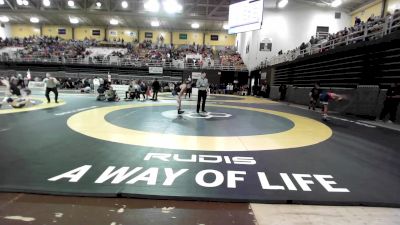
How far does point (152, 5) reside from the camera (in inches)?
1539

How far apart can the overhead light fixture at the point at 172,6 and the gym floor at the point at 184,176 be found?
34.8 m

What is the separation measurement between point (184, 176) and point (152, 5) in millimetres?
39384

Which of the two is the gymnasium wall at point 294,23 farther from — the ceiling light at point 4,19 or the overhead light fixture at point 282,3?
the ceiling light at point 4,19

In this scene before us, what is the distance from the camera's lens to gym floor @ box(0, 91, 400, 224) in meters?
2.73

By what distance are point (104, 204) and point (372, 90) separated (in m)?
12.3

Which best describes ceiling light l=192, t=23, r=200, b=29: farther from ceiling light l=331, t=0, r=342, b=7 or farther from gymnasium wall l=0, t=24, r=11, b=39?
gymnasium wall l=0, t=24, r=11, b=39

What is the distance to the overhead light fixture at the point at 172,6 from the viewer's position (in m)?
37.9

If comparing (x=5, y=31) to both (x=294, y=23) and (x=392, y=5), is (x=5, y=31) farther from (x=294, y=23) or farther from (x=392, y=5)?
(x=392, y=5)

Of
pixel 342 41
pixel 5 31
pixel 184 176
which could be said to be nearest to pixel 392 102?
pixel 342 41

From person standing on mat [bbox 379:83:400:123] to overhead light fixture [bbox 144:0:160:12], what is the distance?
34576 millimetres

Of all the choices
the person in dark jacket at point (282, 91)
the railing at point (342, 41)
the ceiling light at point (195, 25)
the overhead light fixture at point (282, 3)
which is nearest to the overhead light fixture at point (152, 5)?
the ceiling light at point (195, 25)

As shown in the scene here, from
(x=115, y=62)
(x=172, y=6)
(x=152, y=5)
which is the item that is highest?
(x=152, y=5)

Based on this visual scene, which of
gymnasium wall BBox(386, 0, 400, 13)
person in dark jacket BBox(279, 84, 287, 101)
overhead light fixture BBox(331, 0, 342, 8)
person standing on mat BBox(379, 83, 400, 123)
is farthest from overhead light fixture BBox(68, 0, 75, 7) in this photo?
person standing on mat BBox(379, 83, 400, 123)

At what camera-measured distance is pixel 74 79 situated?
38219 millimetres
